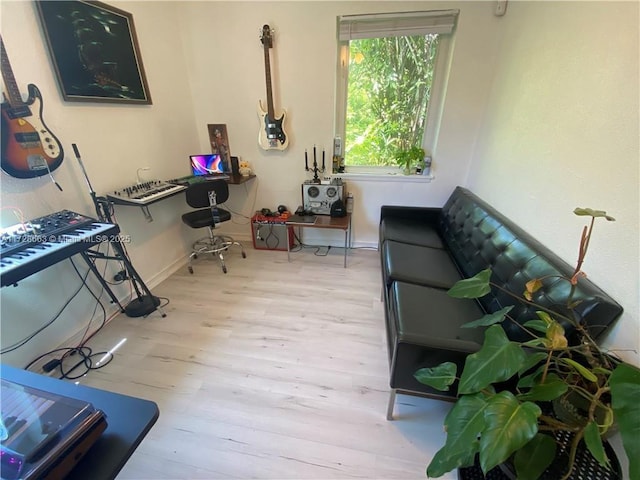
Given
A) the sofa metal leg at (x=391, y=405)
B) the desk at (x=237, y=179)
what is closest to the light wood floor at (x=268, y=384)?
the sofa metal leg at (x=391, y=405)

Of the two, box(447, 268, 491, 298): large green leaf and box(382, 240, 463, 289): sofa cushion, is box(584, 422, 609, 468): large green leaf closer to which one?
box(447, 268, 491, 298): large green leaf

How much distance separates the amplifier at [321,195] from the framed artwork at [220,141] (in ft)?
3.07

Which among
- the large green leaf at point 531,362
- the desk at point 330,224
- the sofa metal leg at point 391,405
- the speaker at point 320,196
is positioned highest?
the large green leaf at point 531,362

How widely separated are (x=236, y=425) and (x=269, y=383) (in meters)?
0.27

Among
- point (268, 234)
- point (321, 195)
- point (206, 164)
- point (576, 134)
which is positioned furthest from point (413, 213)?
point (206, 164)

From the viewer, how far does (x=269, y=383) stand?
1570 millimetres

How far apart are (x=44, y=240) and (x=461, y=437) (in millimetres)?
2005

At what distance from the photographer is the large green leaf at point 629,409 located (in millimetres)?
602

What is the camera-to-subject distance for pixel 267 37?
2467mm

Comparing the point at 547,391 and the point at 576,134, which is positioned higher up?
the point at 576,134

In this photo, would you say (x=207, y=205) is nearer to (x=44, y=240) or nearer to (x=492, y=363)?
(x=44, y=240)

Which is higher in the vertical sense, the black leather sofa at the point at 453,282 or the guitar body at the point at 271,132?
the guitar body at the point at 271,132

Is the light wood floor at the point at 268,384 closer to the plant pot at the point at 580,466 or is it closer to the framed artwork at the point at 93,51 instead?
the plant pot at the point at 580,466

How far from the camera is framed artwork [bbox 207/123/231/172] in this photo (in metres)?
2.91
